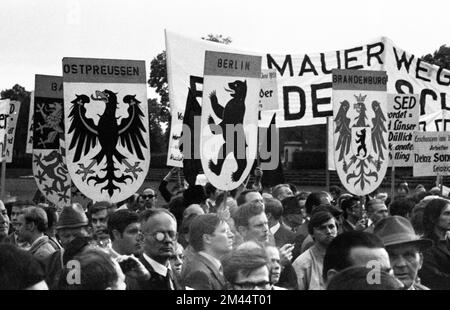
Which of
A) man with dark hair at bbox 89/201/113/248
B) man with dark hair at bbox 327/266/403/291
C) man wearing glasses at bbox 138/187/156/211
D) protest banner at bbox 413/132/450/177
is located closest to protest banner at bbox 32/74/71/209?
man with dark hair at bbox 89/201/113/248

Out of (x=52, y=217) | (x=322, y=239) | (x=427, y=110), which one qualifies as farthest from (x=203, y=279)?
(x=427, y=110)

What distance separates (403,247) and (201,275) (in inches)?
48.0

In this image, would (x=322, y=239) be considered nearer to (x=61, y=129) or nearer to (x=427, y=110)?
(x=61, y=129)

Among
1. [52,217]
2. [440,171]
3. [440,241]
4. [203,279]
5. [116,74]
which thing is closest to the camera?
[203,279]

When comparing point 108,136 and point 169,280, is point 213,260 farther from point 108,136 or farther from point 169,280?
point 108,136

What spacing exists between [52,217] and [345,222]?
10.4 feet

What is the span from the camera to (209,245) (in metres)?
5.88

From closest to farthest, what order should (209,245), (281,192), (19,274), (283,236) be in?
(19,274) → (209,245) → (283,236) → (281,192)

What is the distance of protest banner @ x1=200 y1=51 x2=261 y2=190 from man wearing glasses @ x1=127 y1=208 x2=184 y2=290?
1.75m

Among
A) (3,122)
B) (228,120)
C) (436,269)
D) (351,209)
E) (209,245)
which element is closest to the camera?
(209,245)

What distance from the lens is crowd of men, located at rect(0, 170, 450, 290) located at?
3.95 m

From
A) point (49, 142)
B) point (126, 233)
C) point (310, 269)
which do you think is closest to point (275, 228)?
point (310, 269)

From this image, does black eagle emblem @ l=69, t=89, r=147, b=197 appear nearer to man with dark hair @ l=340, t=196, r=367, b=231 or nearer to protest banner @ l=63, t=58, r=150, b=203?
protest banner @ l=63, t=58, r=150, b=203

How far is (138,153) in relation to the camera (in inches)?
271
